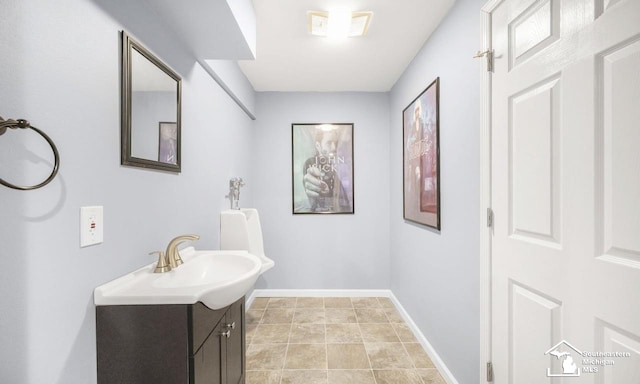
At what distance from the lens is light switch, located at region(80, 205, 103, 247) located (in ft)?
3.06

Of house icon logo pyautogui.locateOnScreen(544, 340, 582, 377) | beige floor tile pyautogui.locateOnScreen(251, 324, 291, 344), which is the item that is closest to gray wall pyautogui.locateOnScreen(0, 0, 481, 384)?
house icon logo pyautogui.locateOnScreen(544, 340, 582, 377)

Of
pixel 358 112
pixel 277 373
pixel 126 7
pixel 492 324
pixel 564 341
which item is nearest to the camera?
pixel 564 341

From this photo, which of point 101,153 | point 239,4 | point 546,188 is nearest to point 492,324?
point 546,188

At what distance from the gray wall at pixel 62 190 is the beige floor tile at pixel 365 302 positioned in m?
2.34

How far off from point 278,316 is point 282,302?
34 cm

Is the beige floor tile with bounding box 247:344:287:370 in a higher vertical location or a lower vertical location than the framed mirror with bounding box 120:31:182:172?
lower

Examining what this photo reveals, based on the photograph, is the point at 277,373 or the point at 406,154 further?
the point at 406,154

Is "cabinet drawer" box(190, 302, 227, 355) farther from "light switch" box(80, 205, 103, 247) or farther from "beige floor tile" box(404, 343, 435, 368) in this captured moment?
"beige floor tile" box(404, 343, 435, 368)

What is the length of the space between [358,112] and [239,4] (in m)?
2.03

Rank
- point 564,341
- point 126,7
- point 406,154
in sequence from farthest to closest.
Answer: point 406,154 → point 126,7 → point 564,341

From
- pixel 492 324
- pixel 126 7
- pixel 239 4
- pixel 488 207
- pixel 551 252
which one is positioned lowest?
pixel 492 324

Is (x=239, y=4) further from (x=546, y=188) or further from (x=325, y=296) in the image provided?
(x=325, y=296)

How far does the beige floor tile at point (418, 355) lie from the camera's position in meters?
1.99

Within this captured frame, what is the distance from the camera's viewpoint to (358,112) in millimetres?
3248
